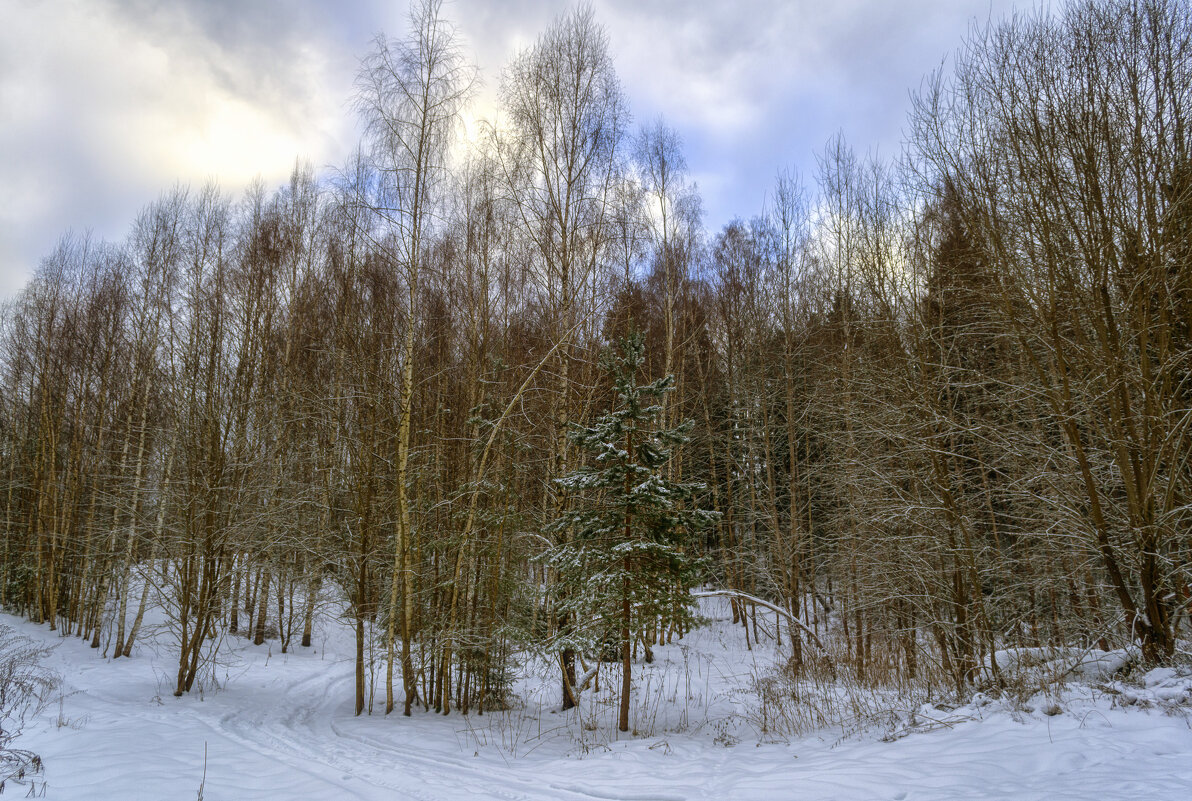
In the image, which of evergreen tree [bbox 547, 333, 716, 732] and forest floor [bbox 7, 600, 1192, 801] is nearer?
forest floor [bbox 7, 600, 1192, 801]

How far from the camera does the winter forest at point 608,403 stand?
6.36m

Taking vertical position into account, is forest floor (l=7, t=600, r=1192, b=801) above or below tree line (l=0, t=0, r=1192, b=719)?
below

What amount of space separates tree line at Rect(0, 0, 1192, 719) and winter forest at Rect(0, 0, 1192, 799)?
0.28ft

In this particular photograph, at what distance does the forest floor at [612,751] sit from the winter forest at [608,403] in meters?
0.49

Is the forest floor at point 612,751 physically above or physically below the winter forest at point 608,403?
below

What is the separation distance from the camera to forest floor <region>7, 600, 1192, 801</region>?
166 inches

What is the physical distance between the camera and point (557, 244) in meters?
10.8

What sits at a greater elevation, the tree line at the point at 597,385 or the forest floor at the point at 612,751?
the tree line at the point at 597,385

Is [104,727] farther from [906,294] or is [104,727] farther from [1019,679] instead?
[906,294]

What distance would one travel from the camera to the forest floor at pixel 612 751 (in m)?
4.22

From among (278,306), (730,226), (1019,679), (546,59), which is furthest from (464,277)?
(730,226)

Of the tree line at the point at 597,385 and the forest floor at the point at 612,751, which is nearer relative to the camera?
the forest floor at the point at 612,751

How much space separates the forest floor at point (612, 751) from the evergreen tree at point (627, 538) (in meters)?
1.49

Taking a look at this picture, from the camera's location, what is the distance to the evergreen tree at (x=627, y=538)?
7910 millimetres
